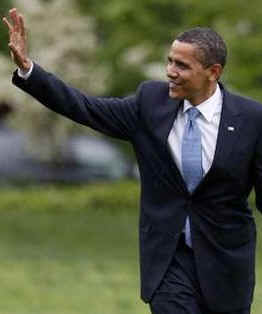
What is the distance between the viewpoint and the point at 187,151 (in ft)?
19.7

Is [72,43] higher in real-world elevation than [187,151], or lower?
higher

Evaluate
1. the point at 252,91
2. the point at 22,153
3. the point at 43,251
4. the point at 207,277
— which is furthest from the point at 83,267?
the point at 22,153

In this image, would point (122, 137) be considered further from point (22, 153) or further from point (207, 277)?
point (22, 153)

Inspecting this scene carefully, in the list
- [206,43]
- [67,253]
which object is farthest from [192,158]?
[67,253]

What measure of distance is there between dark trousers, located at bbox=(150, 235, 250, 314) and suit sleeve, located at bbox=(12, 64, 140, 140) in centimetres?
56

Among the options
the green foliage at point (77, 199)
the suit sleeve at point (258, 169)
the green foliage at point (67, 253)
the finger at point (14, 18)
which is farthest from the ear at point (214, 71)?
the green foliage at point (77, 199)

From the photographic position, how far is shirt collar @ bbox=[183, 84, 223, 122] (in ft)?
19.9

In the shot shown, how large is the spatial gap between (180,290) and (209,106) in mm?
804

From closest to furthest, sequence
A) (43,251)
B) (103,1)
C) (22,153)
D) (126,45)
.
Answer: (43,251) < (126,45) < (103,1) < (22,153)

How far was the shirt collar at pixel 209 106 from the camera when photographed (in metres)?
6.08

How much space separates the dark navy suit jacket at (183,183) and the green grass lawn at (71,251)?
17.1 feet

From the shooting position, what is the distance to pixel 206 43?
19.5 feet

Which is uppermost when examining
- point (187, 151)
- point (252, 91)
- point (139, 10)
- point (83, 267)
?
point (139, 10)

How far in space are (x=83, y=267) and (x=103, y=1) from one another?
11943 mm
